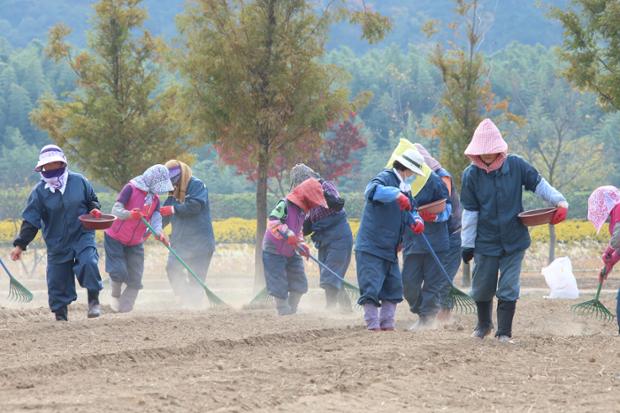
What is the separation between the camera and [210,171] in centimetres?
6397

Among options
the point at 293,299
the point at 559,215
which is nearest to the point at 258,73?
the point at 293,299

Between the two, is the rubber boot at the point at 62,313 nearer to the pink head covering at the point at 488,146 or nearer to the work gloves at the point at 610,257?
the pink head covering at the point at 488,146

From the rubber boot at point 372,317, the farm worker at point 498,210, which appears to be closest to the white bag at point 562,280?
the rubber boot at point 372,317

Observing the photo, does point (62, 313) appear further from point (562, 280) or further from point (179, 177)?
point (562, 280)

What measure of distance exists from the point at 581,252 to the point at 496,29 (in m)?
128

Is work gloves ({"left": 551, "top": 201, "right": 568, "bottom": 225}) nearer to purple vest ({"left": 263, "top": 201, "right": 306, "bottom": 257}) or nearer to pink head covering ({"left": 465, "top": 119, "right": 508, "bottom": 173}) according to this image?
pink head covering ({"left": 465, "top": 119, "right": 508, "bottom": 173})

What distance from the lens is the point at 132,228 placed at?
46.0 ft

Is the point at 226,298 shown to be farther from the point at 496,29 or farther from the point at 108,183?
the point at 496,29

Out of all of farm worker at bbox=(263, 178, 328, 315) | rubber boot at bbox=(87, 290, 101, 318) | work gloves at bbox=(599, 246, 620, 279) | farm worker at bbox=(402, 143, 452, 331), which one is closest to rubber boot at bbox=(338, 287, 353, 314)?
farm worker at bbox=(263, 178, 328, 315)

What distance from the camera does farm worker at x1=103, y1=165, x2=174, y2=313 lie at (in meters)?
13.8

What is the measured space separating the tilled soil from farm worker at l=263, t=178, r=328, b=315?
148 centimetres

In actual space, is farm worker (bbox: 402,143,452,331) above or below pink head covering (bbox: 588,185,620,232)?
below

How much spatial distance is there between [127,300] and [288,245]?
222 centimetres

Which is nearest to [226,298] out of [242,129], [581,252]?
[242,129]
